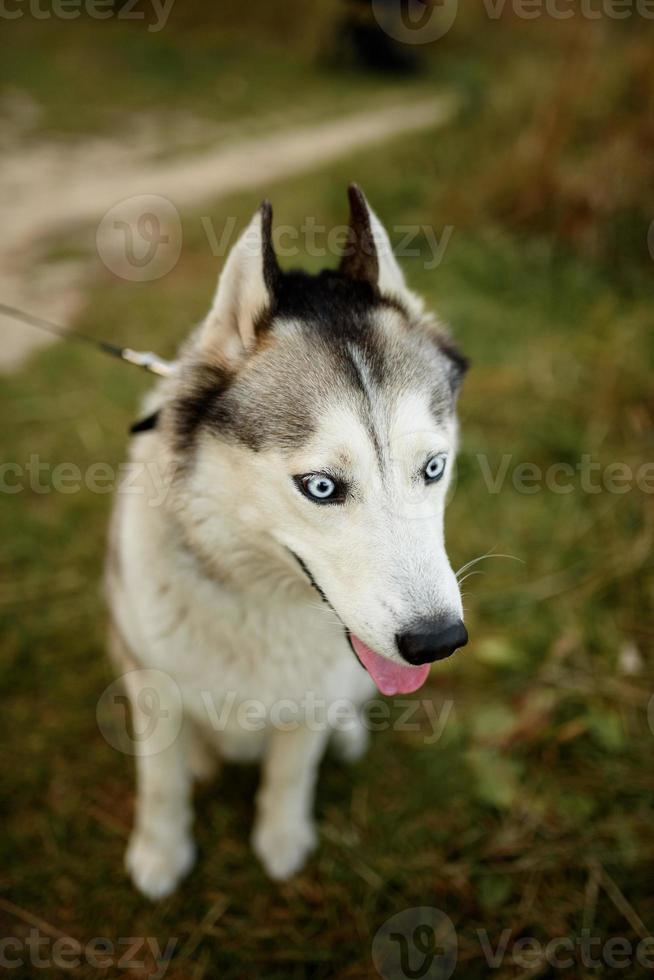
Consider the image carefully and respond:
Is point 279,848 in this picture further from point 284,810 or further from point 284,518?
Answer: point 284,518

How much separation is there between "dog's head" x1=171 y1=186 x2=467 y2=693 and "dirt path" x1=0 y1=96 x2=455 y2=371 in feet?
12.9

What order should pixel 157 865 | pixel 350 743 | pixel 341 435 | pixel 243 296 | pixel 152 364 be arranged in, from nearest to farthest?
pixel 341 435
pixel 243 296
pixel 152 364
pixel 157 865
pixel 350 743

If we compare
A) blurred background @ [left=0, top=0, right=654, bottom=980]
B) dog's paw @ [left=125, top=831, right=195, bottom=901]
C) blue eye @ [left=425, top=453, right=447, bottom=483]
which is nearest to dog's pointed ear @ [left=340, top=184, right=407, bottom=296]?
blue eye @ [left=425, top=453, right=447, bottom=483]

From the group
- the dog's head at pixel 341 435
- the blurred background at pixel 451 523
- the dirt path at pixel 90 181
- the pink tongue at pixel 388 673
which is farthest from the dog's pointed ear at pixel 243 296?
the dirt path at pixel 90 181

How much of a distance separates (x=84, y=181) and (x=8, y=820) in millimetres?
7540

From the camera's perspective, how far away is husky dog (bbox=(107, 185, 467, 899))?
1.67 meters

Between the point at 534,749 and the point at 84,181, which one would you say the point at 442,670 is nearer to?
the point at 534,749

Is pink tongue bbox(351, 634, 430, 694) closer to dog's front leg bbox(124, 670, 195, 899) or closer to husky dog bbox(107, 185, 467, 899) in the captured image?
husky dog bbox(107, 185, 467, 899)

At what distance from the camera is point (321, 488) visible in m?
1.70

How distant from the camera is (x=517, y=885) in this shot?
8.30 ft

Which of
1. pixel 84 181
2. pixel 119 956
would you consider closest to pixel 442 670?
pixel 119 956

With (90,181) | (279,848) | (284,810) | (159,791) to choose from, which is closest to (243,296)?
(159,791)

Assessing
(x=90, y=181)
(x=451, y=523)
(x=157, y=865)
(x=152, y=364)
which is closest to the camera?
(x=152, y=364)

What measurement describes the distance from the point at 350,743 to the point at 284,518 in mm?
1547
